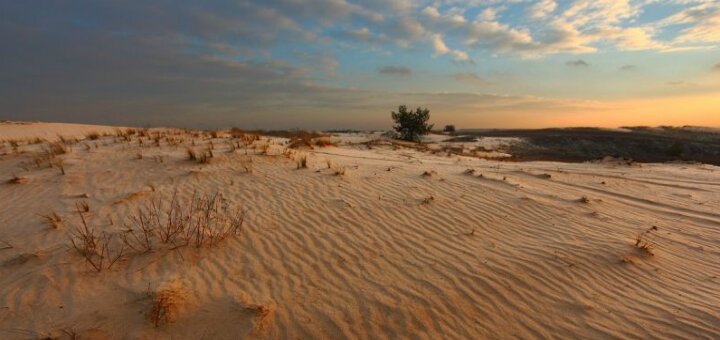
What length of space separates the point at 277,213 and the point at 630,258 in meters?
4.74

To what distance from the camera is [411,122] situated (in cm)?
2530

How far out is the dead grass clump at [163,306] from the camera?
11.1 ft

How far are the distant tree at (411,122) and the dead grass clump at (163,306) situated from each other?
2210 cm

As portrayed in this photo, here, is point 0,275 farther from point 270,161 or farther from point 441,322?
point 270,161

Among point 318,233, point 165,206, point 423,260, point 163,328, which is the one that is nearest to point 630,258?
point 423,260

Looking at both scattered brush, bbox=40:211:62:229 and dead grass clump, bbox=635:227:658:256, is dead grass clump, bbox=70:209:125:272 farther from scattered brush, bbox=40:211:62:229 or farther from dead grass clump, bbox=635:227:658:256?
dead grass clump, bbox=635:227:658:256

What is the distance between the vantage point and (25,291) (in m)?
3.87

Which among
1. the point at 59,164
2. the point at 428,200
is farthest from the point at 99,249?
the point at 428,200

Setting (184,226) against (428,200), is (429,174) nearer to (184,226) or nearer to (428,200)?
(428,200)

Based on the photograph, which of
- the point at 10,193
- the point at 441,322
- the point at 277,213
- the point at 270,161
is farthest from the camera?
the point at 270,161

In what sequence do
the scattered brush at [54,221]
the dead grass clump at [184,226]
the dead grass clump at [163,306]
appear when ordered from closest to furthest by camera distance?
the dead grass clump at [163,306] → the dead grass clump at [184,226] → the scattered brush at [54,221]

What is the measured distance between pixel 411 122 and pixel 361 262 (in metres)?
21.3

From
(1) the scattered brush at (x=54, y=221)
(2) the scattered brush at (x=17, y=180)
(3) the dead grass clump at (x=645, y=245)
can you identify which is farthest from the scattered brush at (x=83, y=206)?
(3) the dead grass clump at (x=645, y=245)

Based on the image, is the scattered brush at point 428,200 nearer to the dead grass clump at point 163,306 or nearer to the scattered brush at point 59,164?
the dead grass clump at point 163,306
